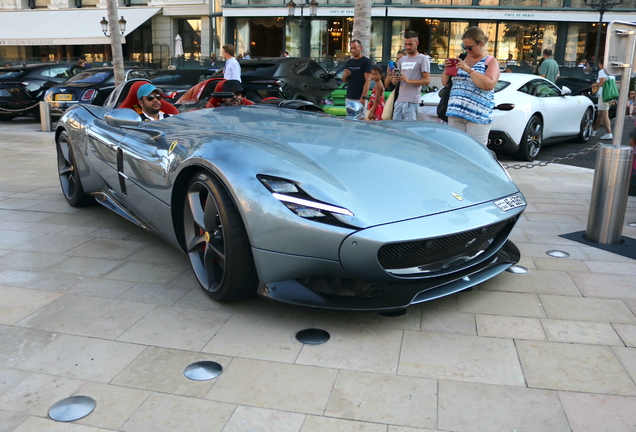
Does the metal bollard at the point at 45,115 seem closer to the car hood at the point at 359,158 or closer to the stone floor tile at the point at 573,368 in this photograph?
the car hood at the point at 359,158

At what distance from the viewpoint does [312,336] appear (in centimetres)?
274

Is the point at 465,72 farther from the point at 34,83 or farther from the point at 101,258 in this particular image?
the point at 34,83

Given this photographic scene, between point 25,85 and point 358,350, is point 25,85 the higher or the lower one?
the higher one

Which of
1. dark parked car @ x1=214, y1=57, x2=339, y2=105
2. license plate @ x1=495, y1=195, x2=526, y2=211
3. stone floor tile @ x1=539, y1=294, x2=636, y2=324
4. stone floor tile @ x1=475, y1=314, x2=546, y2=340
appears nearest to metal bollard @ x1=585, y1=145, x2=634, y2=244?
stone floor tile @ x1=539, y1=294, x2=636, y2=324

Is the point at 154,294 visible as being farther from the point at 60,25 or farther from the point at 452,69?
the point at 60,25

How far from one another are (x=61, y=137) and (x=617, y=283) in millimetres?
4542

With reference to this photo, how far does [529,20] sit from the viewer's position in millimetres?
28859

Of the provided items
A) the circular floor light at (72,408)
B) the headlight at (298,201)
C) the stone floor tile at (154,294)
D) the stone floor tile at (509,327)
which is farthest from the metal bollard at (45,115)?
the stone floor tile at (509,327)

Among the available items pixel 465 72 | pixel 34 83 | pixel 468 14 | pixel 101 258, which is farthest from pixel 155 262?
pixel 468 14

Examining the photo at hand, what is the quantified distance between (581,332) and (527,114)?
5.61 meters

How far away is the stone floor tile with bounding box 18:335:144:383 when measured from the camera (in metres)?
2.42

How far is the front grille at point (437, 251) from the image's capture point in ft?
8.52

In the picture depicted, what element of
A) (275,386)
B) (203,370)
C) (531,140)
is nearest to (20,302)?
(203,370)

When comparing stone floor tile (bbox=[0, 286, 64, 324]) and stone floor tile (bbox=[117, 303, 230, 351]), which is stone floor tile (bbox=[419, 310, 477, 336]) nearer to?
stone floor tile (bbox=[117, 303, 230, 351])
